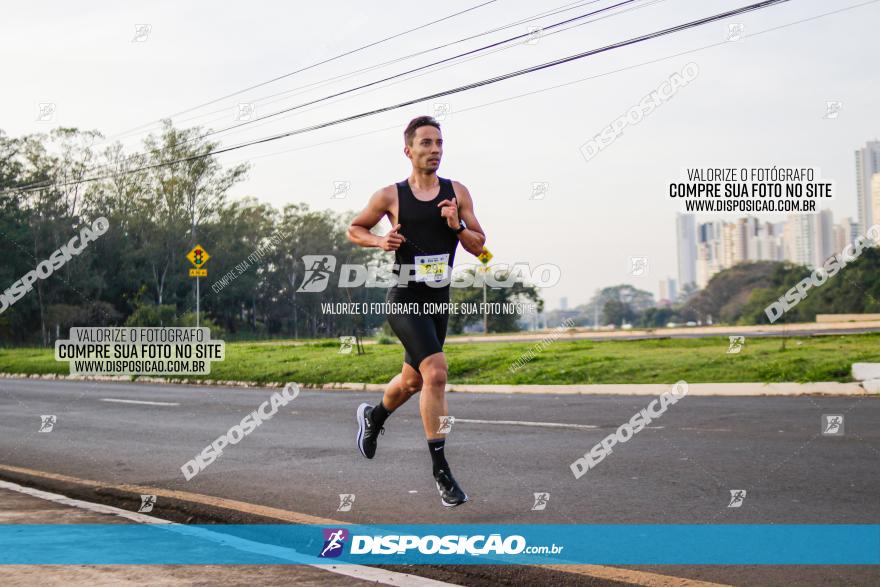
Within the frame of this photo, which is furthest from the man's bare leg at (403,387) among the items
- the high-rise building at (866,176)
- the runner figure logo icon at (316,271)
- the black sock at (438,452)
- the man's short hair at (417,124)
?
the runner figure logo icon at (316,271)

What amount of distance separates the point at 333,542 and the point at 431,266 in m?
1.64

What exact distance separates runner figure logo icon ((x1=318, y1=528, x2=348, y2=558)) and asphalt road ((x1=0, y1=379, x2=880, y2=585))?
17.2 inches

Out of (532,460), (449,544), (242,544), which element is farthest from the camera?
(532,460)

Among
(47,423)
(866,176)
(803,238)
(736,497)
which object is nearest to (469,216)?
(736,497)

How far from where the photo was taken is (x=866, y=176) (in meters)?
57.2

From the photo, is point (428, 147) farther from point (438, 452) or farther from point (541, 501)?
point (541, 501)

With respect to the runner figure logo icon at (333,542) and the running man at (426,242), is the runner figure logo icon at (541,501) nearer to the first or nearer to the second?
the running man at (426,242)

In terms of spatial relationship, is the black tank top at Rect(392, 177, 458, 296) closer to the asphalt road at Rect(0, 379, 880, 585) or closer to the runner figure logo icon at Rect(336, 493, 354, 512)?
the asphalt road at Rect(0, 379, 880, 585)

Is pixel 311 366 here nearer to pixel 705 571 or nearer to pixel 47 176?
pixel 705 571

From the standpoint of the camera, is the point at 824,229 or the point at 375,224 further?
the point at 824,229

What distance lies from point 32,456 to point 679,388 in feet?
33.8

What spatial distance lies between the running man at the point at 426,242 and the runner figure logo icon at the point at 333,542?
2.07ft

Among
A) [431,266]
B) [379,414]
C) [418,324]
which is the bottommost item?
Result: [379,414]

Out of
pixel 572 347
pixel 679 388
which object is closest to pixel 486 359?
pixel 572 347
